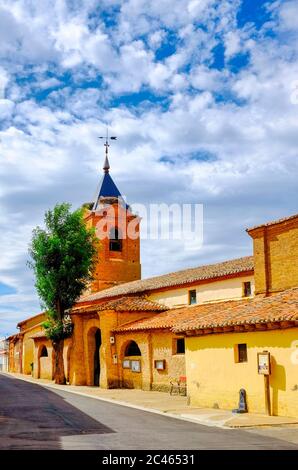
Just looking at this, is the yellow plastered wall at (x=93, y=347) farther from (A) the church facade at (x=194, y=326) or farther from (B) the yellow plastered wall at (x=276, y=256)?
(B) the yellow plastered wall at (x=276, y=256)

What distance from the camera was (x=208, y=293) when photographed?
113 ft

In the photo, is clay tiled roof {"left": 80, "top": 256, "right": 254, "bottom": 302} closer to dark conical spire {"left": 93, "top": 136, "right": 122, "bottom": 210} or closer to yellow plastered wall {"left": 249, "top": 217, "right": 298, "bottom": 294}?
yellow plastered wall {"left": 249, "top": 217, "right": 298, "bottom": 294}

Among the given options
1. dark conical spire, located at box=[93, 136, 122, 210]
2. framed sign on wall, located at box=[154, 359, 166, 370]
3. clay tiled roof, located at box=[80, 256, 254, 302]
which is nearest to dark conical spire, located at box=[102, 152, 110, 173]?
dark conical spire, located at box=[93, 136, 122, 210]

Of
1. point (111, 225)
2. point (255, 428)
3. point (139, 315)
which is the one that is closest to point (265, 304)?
point (255, 428)

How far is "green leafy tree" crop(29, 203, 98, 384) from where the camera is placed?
38906 mm

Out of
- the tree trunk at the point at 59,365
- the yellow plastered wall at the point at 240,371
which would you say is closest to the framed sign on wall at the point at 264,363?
the yellow plastered wall at the point at 240,371

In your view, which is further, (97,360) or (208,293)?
(97,360)

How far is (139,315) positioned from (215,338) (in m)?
13.6

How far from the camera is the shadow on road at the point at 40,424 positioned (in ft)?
42.8

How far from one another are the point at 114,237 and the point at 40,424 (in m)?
40.1

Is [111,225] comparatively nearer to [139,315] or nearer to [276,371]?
[139,315]

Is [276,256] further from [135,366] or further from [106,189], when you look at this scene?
[106,189]

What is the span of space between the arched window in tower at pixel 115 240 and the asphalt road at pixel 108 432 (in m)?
34.8

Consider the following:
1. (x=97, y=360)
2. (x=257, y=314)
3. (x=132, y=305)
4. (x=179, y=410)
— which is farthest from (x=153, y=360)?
(x=257, y=314)
